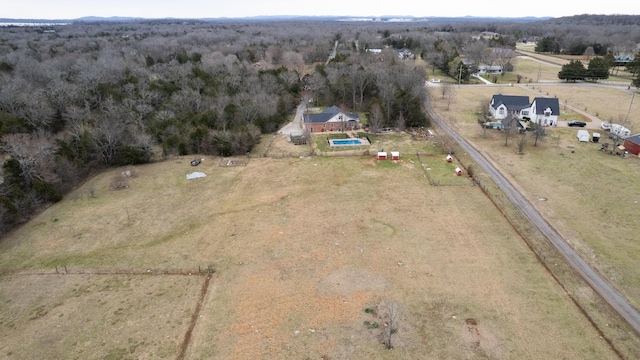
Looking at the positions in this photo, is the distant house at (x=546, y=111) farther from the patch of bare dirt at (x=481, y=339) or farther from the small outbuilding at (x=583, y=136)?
the patch of bare dirt at (x=481, y=339)

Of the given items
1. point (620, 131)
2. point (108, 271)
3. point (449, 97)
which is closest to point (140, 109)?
point (108, 271)

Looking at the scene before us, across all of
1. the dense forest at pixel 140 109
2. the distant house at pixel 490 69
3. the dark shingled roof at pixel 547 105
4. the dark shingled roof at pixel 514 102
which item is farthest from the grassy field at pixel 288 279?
the distant house at pixel 490 69

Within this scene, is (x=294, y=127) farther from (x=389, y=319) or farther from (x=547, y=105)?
(x=389, y=319)

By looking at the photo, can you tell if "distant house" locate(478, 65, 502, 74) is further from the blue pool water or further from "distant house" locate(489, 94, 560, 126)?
the blue pool water

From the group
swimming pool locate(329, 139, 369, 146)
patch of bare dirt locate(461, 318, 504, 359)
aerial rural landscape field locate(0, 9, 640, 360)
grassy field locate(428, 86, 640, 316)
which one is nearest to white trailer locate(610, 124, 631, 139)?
aerial rural landscape field locate(0, 9, 640, 360)

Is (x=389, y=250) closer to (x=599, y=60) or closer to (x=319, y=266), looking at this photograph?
(x=319, y=266)
